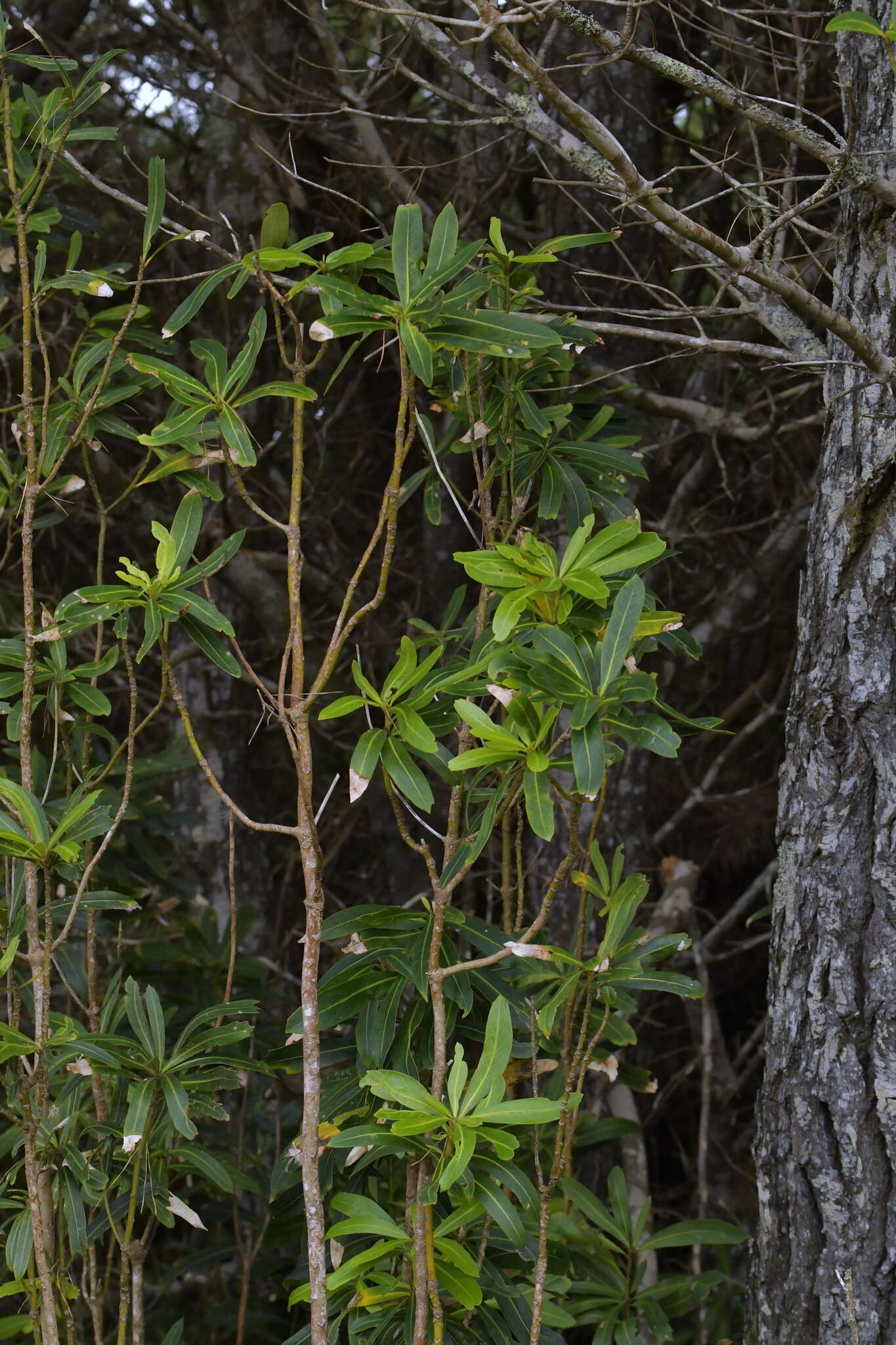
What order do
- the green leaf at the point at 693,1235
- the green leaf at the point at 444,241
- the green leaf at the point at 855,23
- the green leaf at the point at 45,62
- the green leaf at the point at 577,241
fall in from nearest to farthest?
the green leaf at the point at 855,23 < the green leaf at the point at 444,241 < the green leaf at the point at 577,241 < the green leaf at the point at 45,62 < the green leaf at the point at 693,1235

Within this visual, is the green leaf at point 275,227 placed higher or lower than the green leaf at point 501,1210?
higher

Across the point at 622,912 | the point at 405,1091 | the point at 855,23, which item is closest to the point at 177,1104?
the point at 405,1091

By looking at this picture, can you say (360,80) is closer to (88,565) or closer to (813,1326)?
(88,565)

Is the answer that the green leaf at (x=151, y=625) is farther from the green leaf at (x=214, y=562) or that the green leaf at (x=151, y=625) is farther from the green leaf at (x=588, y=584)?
the green leaf at (x=588, y=584)

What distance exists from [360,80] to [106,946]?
2.64 m

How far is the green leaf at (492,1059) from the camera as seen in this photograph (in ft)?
3.63

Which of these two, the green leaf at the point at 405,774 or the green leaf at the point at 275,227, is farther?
the green leaf at the point at 275,227

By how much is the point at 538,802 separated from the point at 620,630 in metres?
0.19

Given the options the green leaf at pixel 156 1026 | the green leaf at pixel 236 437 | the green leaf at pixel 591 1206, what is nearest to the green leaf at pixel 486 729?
the green leaf at pixel 236 437

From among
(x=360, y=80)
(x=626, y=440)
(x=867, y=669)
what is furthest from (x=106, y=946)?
(x=360, y=80)

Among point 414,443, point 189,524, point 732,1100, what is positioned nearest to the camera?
point 189,524

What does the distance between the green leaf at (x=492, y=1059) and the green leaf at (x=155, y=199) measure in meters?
0.98

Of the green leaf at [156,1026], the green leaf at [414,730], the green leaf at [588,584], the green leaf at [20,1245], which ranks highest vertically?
the green leaf at [588,584]

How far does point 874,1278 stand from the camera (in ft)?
4.51
